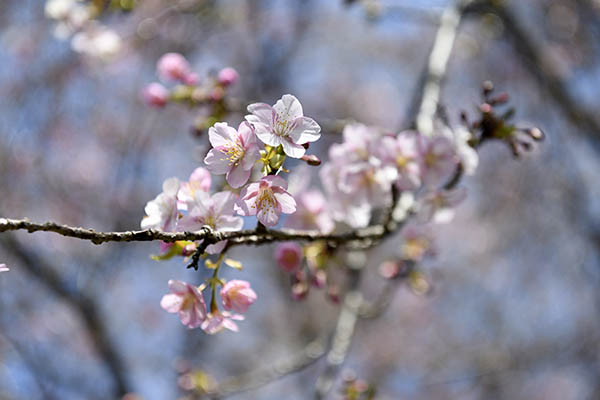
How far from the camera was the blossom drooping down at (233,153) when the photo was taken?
3.85ft

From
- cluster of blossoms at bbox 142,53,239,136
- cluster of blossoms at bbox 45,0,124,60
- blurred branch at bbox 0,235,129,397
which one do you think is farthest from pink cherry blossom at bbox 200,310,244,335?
blurred branch at bbox 0,235,129,397

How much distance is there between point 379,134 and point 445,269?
6129mm

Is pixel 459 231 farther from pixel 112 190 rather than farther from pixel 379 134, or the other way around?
pixel 379 134

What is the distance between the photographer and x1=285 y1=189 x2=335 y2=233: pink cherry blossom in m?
1.84

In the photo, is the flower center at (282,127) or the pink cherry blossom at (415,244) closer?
the flower center at (282,127)

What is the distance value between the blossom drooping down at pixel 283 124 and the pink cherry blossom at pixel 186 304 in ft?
1.25

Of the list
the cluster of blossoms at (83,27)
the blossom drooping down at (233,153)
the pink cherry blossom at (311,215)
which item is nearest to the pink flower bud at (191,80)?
the pink cherry blossom at (311,215)

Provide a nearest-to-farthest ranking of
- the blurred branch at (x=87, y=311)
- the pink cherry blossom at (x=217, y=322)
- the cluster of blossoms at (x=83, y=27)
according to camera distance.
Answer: the pink cherry blossom at (x=217, y=322), the cluster of blossoms at (x=83, y=27), the blurred branch at (x=87, y=311)

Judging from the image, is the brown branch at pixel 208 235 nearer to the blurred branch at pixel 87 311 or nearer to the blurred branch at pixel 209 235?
the blurred branch at pixel 209 235

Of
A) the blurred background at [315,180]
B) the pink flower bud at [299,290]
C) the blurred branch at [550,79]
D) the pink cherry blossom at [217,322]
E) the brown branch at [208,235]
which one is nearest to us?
the brown branch at [208,235]

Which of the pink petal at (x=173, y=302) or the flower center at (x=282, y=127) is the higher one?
the flower center at (x=282, y=127)

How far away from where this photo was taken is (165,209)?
1.26m

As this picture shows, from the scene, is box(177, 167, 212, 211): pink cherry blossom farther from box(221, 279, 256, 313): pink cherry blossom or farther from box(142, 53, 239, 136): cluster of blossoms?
box(142, 53, 239, 136): cluster of blossoms

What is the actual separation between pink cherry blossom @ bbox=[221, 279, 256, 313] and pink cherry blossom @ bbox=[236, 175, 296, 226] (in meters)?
0.25
